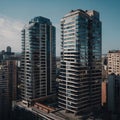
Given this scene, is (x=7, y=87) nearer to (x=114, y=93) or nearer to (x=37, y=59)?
(x=37, y=59)

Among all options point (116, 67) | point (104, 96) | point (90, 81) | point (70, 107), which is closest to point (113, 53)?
point (116, 67)

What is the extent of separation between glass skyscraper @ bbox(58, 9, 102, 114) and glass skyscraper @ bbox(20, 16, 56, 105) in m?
17.7

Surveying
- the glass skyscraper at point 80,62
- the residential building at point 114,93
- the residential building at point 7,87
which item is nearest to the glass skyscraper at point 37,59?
the residential building at point 7,87

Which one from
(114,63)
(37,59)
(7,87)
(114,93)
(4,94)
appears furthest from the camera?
(114,63)

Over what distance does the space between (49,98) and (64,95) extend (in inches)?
856

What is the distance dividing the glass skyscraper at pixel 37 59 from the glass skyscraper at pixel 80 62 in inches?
698

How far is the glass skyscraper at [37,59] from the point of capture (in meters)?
100

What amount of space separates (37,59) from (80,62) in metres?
28.3

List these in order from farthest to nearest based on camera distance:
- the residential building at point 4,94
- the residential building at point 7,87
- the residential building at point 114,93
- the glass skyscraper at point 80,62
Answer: the residential building at point 7,87 < the residential building at point 4,94 < the residential building at point 114,93 < the glass skyscraper at point 80,62

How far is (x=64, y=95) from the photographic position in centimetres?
8550

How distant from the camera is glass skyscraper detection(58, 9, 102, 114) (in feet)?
265

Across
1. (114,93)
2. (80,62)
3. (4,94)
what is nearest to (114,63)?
(114,93)

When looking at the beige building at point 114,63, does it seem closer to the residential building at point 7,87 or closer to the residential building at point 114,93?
the residential building at point 114,93

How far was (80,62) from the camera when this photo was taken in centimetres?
8112
